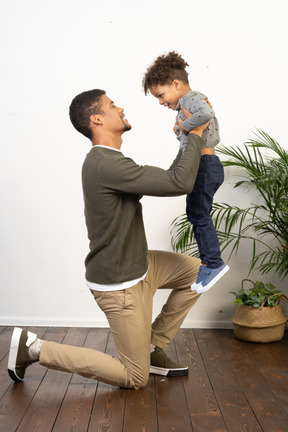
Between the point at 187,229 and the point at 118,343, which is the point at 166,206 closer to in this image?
the point at 187,229

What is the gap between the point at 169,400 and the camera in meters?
2.52

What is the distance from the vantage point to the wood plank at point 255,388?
2285 mm

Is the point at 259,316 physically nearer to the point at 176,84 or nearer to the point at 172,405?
the point at 172,405

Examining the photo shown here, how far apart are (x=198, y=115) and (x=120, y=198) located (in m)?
0.51

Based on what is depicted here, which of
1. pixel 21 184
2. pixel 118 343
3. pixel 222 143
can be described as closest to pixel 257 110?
pixel 222 143

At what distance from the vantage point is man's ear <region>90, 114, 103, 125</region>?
2.57 metres

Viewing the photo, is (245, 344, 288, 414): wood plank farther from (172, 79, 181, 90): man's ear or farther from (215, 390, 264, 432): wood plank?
(172, 79, 181, 90): man's ear

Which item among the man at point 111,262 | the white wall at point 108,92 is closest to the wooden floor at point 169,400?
the man at point 111,262

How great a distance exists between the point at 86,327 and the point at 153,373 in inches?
44.7

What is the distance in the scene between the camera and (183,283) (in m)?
2.89

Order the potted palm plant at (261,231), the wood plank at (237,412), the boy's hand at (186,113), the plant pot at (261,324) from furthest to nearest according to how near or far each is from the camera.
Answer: the plant pot at (261,324) < the potted palm plant at (261,231) < the boy's hand at (186,113) < the wood plank at (237,412)

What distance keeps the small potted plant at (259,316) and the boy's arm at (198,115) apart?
146 centimetres

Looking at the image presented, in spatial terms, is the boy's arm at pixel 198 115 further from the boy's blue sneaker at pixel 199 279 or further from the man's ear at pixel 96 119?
the boy's blue sneaker at pixel 199 279

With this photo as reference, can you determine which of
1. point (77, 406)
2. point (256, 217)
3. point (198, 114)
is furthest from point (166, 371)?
point (198, 114)
